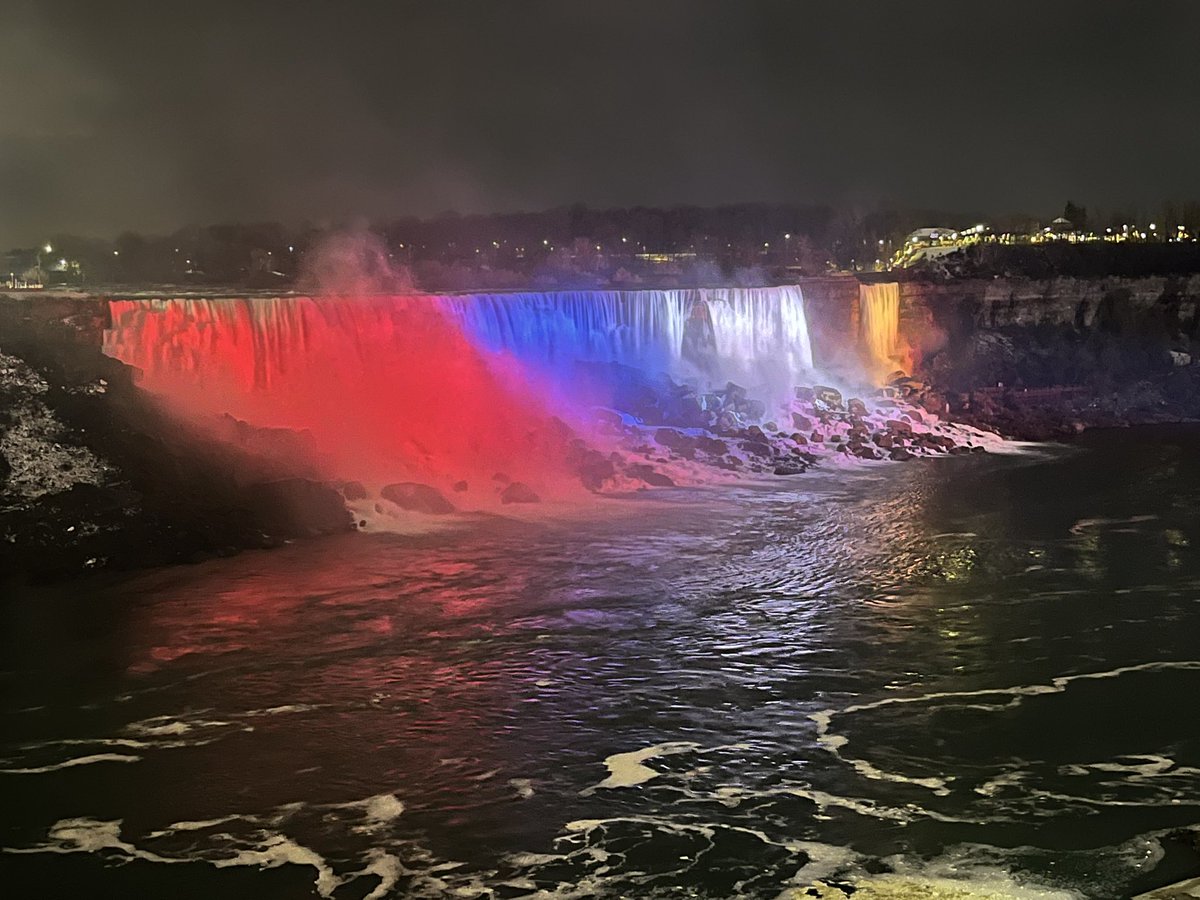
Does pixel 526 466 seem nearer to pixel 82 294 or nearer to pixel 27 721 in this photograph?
pixel 82 294

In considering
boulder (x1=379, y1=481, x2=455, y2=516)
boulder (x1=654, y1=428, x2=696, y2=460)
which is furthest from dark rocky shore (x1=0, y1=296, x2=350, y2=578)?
boulder (x1=654, y1=428, x2=696, y2=460)

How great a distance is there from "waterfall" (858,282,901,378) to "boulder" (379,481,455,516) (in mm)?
27101

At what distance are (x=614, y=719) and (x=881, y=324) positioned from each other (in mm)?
38535

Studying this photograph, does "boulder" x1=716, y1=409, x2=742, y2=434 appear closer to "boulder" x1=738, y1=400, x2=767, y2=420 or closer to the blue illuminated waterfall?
"boulder" x1=738, y1=400, x2=767, y2=420

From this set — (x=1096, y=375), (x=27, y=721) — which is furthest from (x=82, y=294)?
(x=1096, y=375)

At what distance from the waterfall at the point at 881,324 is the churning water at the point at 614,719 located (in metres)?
26.1

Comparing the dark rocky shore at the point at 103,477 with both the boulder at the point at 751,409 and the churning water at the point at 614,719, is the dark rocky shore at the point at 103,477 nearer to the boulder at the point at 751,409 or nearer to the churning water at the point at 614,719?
the churning water at the point at 614,719

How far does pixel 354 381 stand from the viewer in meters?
32.3

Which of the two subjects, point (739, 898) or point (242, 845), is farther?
point (242, 845)

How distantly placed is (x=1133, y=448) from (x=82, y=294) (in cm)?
3127

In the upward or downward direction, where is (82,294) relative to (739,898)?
upward

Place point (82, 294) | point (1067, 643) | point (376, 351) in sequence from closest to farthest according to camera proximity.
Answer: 1. point (1067, 643)
2. point (82, 294)
3. point (376, 351)

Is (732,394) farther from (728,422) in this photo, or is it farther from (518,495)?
(518,495)

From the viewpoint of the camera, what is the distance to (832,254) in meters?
89.7
